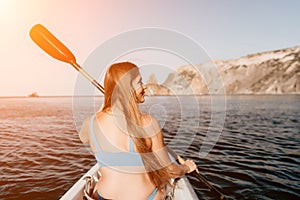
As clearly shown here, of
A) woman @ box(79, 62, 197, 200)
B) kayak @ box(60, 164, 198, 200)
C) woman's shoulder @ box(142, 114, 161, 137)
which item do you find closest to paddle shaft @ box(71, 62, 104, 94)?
kayak @ box(60, 164, 198, 200)

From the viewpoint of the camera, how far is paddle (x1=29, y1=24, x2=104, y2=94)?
4371mm

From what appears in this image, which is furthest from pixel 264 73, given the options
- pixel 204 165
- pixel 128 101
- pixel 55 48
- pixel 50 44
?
pixel 128 101

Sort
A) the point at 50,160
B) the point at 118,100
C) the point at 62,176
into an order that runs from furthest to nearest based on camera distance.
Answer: the point at 50,160, the point at 62,176, the point at 118,100

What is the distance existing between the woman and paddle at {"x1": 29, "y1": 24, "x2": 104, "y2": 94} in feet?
7.52

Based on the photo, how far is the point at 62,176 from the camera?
814 cm

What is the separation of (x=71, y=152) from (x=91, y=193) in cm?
797

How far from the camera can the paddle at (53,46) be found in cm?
437

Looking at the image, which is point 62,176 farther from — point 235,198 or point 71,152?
point 235,198

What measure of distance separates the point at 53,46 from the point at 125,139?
9.88ft

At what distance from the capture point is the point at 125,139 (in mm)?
2670

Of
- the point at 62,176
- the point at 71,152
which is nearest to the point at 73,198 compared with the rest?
the point at 62,176

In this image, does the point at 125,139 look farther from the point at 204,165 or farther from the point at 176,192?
the point at 204,165

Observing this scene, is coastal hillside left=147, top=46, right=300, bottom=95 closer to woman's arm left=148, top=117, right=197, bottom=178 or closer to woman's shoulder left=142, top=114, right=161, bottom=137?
woman's arm left=148, top=117, right=197, bottom=178

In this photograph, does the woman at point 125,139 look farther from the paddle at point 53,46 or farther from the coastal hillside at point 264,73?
the coastal hillside at point 264,73
